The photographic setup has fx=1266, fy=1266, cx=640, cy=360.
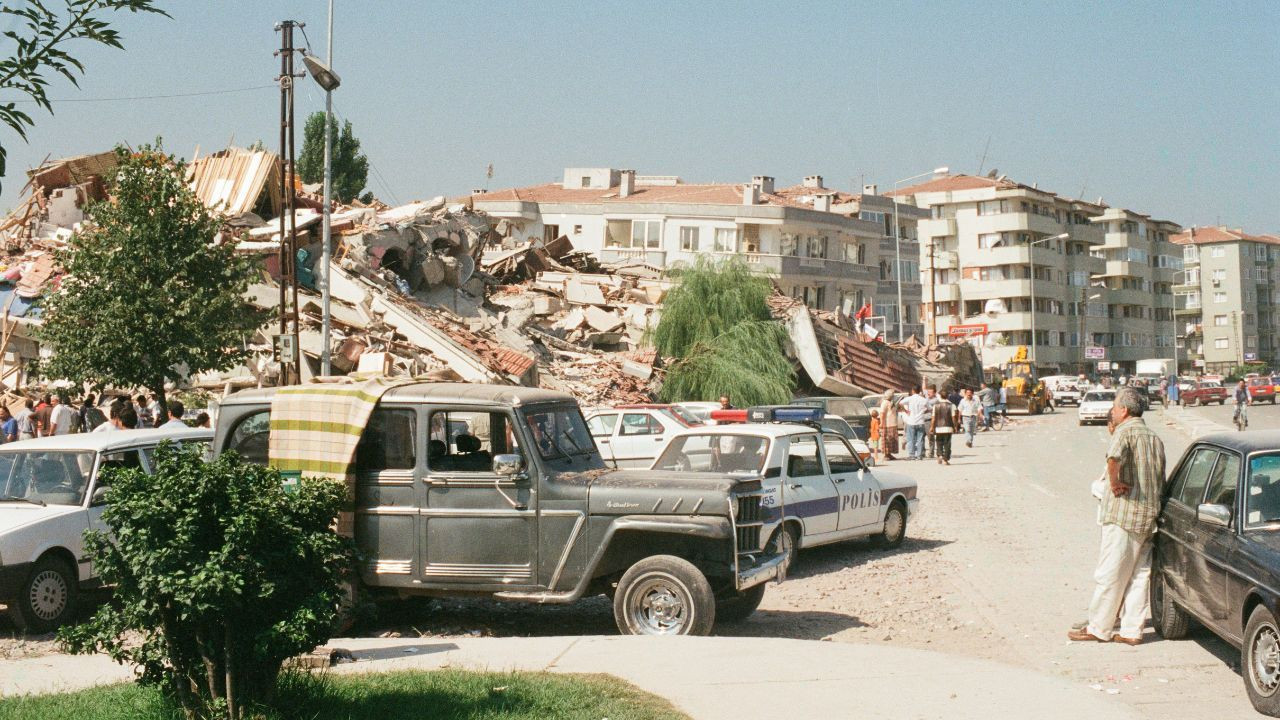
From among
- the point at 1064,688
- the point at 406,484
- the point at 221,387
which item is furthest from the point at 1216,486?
the point at 221,387

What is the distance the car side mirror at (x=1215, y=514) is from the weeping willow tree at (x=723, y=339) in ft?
117

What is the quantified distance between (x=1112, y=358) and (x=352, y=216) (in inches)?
4051

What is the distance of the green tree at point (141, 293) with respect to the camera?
83.4 ft

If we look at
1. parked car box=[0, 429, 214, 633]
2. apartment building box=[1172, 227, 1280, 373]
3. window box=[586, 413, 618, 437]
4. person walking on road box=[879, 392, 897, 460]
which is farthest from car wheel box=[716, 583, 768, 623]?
apartment building box=[1172, 227, 1280, 373]

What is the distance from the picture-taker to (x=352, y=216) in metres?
42.4

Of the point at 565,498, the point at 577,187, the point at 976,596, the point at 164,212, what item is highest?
the point at 577,187

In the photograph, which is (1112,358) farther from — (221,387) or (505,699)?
(505,699)

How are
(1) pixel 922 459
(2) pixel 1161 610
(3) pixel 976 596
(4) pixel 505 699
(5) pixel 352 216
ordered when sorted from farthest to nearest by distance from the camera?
(5) pixel 352 216, (1) pixel 922 459, (3) pixel 976 596, (2) pixel 1161 610, (4) pixel 505 699

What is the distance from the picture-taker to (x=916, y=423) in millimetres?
32469

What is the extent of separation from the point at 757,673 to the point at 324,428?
13.8ft

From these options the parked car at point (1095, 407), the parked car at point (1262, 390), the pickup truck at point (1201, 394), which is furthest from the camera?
the parked car at point (1262, 390)

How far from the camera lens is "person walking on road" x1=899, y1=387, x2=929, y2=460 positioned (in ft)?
106

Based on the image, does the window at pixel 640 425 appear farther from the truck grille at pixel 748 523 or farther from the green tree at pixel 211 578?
the green tree at pixel 211 578

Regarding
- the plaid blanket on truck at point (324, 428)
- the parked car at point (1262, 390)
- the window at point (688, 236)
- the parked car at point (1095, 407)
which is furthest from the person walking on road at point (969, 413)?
the parked car at point (1262, 390)
